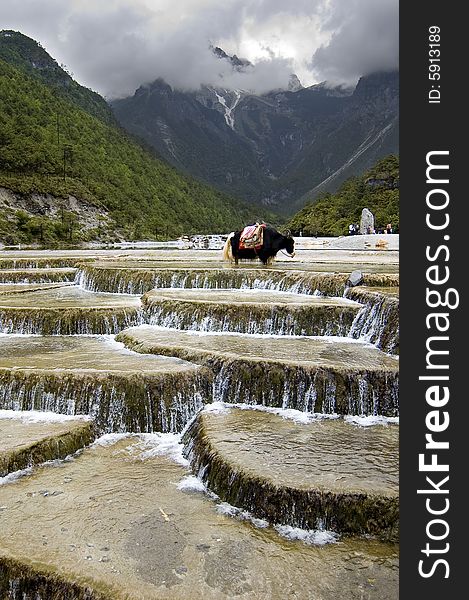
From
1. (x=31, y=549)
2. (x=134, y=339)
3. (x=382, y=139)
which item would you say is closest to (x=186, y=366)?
(x=134, y=339)

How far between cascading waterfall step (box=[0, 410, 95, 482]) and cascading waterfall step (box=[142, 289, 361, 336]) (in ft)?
12.4

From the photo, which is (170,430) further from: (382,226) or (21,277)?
(382,226)

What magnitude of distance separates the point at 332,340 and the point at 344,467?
4.43 metres

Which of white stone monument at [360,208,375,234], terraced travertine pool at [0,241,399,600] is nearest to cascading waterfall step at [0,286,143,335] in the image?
terraced travertine pool at [0,241,399,600]

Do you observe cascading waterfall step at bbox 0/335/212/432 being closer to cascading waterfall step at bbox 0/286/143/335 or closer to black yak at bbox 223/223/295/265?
cascading waterfall step at bbox 0/286/143/335

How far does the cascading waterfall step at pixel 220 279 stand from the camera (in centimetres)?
1195

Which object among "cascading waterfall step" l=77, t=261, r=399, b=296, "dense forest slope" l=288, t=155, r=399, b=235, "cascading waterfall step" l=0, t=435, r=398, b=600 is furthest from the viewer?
"dense forest slope" l=288, t=155, r=399, b=235

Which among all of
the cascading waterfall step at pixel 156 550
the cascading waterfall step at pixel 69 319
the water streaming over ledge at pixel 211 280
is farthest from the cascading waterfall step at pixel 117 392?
the water streaming over ledge at pixel 211 280

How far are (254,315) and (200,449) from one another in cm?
445

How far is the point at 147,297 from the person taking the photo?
11.1m

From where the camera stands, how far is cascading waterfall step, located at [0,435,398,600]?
3.67 metres

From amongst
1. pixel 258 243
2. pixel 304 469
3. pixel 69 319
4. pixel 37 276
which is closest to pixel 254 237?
pixel 258 243

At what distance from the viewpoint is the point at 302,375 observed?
22.3 ft

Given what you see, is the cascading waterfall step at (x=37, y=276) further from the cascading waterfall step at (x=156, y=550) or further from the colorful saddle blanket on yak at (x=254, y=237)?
the cascading waterfall step at (x=156, y=550)
